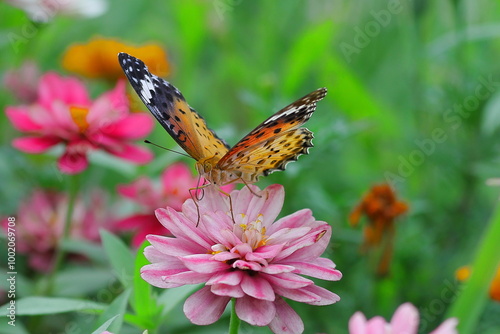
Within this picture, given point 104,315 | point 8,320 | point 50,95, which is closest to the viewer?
point 104,315

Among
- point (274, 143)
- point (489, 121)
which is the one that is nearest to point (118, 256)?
point (274, 143)

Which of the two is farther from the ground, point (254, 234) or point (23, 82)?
point (23, 82)

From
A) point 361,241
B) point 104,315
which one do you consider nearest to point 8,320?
point 104,315

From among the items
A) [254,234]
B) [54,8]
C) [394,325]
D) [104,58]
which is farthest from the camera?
[104,58]

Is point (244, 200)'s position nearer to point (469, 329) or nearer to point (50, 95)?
point (469, 329)

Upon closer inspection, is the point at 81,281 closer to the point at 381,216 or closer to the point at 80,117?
the point at 80,117

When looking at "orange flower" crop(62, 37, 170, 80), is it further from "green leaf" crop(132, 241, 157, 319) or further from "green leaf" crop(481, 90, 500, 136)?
"green leaf" crop(132, 241, 157, 319)
